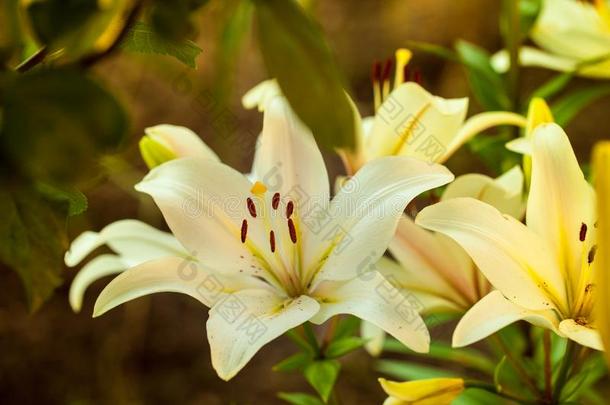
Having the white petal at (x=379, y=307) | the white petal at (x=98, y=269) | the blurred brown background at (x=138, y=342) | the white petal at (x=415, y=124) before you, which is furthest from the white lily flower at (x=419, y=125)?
the blurred brown background at (x=138, y=342)

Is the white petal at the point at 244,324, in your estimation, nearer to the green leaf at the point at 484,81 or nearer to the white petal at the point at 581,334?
the white petal at the point at 581,334

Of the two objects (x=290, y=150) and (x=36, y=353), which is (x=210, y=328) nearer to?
(x=290, y=150)

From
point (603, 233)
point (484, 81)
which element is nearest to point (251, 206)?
point (603, 233)

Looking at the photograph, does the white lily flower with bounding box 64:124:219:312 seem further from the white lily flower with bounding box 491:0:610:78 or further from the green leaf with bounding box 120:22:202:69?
the white lily flower with bounding box 491:0:610:78

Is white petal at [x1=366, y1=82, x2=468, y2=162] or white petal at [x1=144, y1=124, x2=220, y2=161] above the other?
white petal at [x1=144, y1=124, x2=220, y2=161]

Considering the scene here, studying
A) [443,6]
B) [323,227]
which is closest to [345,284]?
[323,227]

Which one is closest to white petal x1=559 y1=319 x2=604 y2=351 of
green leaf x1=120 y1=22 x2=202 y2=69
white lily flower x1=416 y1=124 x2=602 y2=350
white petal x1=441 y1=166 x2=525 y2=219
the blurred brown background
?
white lily flower x1=416 y1=124 x2=602 y2=350
